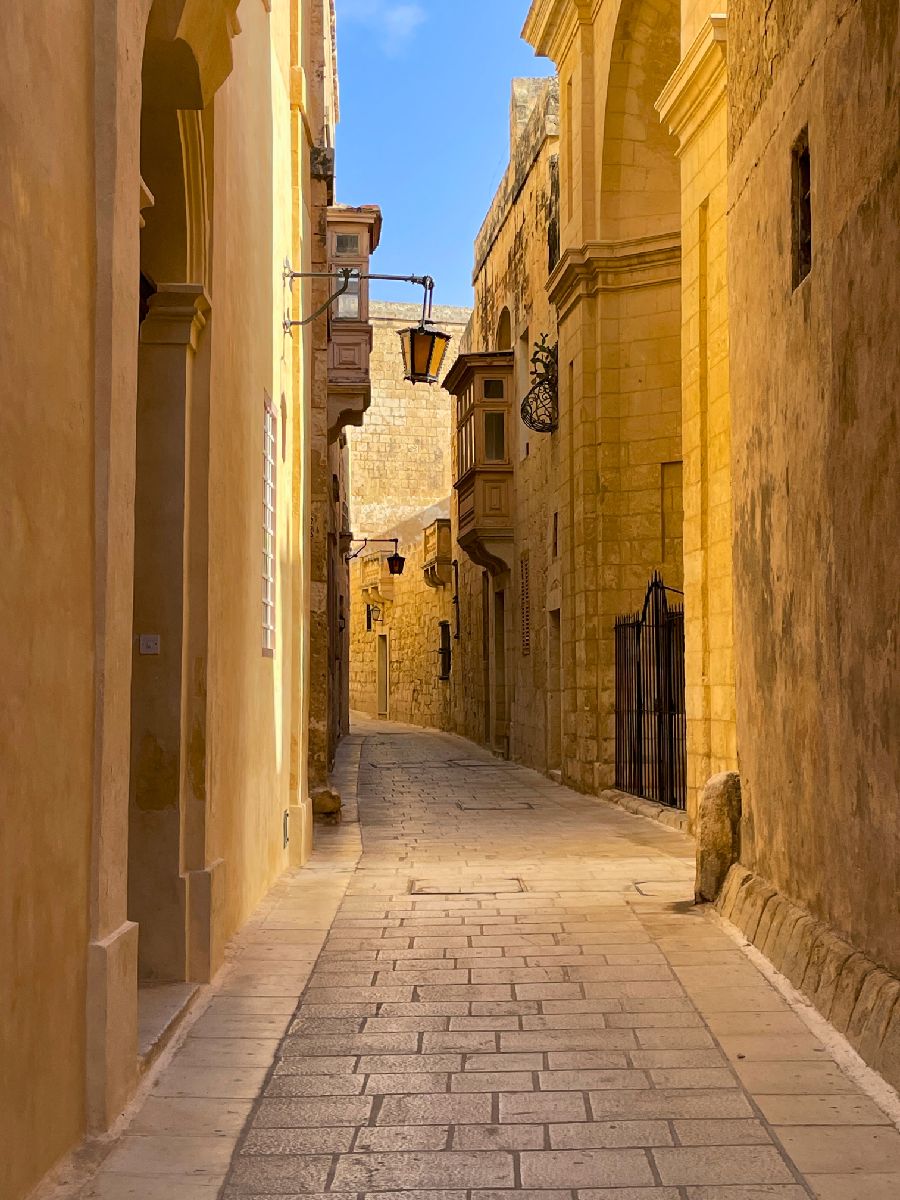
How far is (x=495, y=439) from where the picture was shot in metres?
24.6

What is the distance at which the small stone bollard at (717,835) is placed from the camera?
294 inches

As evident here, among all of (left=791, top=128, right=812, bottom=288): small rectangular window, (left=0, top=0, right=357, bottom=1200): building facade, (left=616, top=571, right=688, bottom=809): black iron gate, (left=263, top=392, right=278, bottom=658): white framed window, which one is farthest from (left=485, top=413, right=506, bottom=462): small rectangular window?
(left=791, top=128, right=812, bottom=288): small rectangular window

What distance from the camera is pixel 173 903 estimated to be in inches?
222

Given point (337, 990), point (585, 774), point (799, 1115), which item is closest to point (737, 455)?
point (337, 990)

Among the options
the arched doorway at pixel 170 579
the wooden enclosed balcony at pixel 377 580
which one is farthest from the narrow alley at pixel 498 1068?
the wooden enclosed balcony at pixel 377 580

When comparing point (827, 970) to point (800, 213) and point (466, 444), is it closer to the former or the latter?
point (800, 213)

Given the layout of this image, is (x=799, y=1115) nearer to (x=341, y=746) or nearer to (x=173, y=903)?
(x=173, y=903)

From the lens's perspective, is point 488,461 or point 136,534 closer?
point 136,534

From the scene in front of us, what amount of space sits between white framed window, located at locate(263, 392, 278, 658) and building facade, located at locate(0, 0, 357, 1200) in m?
0.04

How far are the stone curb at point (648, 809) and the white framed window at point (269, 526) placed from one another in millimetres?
4662

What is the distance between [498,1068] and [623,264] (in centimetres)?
1320

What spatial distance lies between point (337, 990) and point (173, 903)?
30.3 inches

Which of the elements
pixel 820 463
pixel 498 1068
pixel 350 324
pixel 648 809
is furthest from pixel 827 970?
pixel 350 324

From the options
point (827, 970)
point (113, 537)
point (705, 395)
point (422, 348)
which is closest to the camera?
point (113, 537)
